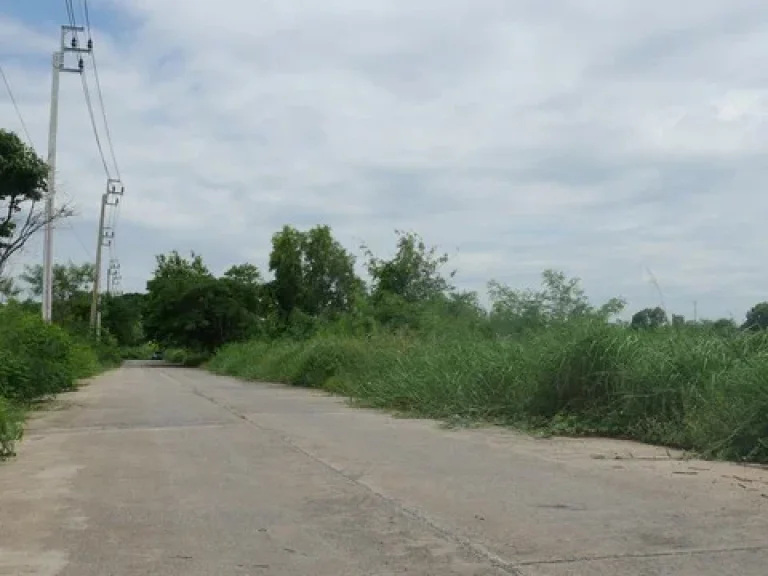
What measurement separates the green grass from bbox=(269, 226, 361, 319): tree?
4007 cm

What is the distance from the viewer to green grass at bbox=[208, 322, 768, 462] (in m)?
10.6

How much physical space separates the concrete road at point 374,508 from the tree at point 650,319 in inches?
143

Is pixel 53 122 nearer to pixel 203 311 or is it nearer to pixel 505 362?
pixel 505 362

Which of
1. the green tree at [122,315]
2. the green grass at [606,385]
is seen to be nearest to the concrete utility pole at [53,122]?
the green grass at [606,385]

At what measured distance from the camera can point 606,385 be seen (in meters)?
13.4

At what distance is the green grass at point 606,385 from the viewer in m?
10.6

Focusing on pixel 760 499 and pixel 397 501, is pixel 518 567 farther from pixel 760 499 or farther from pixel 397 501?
pixel 760 499

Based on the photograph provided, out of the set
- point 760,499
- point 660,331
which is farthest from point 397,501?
point 660,331

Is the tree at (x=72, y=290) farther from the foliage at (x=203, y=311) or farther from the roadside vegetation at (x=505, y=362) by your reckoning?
the roadside vegetation at (x=505, y=362)

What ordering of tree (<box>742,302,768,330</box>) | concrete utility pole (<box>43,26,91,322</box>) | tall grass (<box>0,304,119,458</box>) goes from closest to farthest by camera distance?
tree (<box>742,302,768,330</box>), tall grass (<box>0,304,119,458</box>), concrete utility pole (<box>43,26,91,322</box>)

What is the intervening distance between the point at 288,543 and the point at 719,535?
10.1 ft

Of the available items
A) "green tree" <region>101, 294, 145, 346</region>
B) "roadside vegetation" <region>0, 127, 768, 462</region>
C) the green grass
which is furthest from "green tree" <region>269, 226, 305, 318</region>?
the green grass

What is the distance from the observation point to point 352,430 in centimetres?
1414

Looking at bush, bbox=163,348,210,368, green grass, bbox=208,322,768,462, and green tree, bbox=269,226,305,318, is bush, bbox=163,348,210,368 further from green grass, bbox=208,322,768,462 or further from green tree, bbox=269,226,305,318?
green grass, bbox=208,322,768,462
